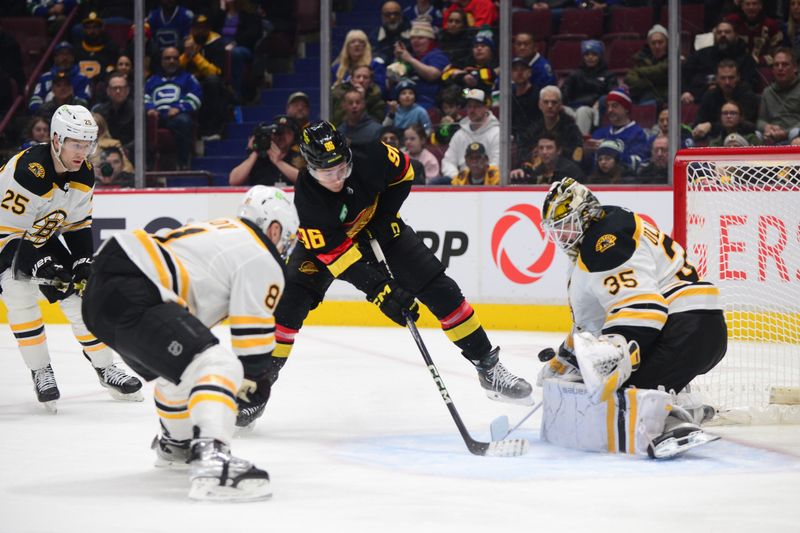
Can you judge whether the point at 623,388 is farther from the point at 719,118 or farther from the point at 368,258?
the point at 719,118

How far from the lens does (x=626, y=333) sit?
3721 millimetres

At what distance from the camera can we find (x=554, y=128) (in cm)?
731

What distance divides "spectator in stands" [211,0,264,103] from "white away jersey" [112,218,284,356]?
5178 mm

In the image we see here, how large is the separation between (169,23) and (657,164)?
355cm

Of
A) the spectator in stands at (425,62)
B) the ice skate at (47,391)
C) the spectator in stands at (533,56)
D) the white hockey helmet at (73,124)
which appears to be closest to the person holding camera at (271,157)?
the spectator in stands at (425,62)

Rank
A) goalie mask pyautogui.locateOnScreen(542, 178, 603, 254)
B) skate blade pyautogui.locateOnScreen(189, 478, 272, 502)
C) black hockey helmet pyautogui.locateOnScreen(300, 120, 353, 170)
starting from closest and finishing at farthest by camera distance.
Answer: skate blade pyautogui.locateOnScreen(189, 478, 272, 502) → goalie mask pyautogui.locateOnScreen(542, 178, 603, 254) → black hockey helmet pyautogui.locateOnScreen(300, 120, 353, 170)

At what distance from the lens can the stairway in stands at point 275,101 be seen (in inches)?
309

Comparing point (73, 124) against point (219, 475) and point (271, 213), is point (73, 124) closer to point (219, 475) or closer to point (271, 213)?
point (271, 213)

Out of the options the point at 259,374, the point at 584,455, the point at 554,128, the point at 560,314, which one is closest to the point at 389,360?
the point at 560,314

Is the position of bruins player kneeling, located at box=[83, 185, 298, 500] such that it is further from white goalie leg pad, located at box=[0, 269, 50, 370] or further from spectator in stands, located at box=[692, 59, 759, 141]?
spectator in stands, located at box=[692, 59, 759, 141]

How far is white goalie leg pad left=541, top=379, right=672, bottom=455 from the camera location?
3.71 m

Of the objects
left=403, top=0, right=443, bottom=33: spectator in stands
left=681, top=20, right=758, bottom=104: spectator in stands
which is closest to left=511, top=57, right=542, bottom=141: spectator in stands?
left=403, top=0, right=443, bottom=33: spectator in stands

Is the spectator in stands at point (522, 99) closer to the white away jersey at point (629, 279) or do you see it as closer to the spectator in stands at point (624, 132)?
the spectator in stands at point (624, 132)

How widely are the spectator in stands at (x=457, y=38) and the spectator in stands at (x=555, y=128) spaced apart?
0.56 metres
